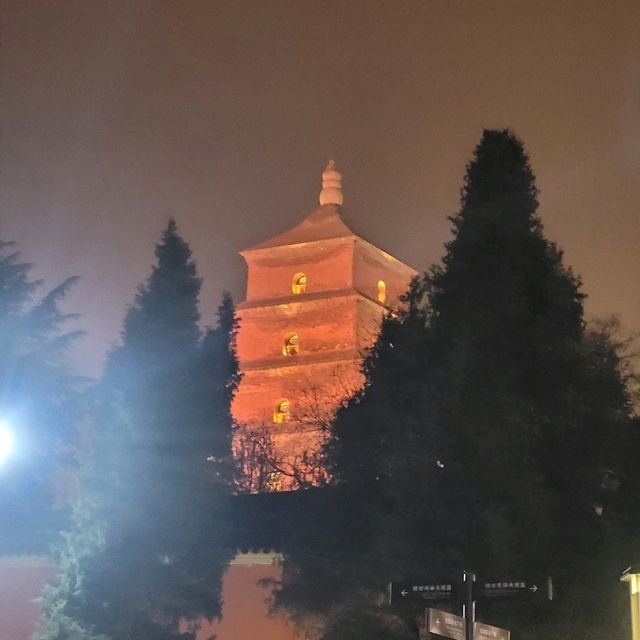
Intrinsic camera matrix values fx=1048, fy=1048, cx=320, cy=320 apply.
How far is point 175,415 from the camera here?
14664 millimetres

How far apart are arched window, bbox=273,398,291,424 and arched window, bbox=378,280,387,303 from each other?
4.45m

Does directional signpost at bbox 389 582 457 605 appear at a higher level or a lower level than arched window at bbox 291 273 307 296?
lower

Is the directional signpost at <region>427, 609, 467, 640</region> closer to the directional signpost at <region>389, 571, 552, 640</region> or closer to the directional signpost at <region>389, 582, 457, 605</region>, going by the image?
the directional signpost at <region>389, 571, 552, 640</region>

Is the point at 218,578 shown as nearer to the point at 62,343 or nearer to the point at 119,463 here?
the point at 119,463

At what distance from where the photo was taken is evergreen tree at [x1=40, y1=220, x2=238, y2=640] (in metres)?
13.7

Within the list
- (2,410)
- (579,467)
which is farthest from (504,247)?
(2,410)

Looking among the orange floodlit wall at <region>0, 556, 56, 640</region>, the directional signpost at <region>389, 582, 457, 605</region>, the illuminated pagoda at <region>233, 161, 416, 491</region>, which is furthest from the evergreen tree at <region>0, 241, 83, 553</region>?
the illuminated pagoda at <region>233, 161, 416, 491</region>

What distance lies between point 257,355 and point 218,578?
1807 cm

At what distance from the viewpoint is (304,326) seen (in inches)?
1271

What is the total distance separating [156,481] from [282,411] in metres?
17.6

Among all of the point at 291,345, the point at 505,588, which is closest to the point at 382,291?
the point at 291,345

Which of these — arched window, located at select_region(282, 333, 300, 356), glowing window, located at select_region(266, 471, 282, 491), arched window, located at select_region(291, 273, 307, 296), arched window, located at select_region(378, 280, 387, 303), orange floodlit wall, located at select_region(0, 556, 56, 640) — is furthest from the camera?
arched window, located at select_region(378, 280, 387, 303)

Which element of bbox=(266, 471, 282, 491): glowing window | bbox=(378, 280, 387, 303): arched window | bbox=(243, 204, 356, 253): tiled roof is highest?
bbox=(243, 204, 356, 253): tiled roof

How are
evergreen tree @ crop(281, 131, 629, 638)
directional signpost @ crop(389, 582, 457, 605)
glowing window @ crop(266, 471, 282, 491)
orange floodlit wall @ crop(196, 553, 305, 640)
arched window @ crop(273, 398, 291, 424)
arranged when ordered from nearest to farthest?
1. directional signpost @ crop(389, 582, 457, 605)
2. evergreen tree @ crop(281, 131, 629, 638)
3. orange floodlit wall @ crop(196, 553, 305, 640)
4. glowing window @ crop(266, 471, 282, 491)
5. arched window @ crop(273, 398, 291, 424)
